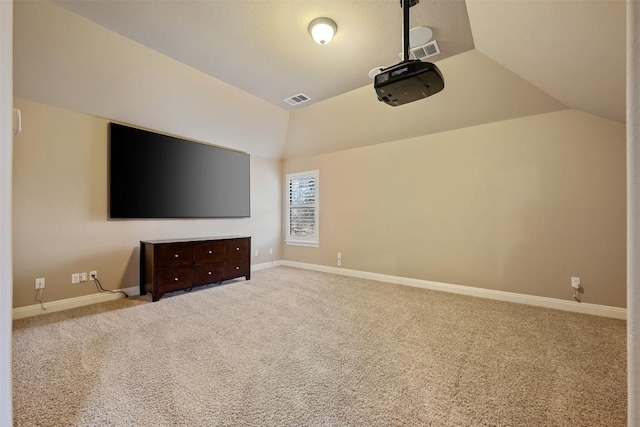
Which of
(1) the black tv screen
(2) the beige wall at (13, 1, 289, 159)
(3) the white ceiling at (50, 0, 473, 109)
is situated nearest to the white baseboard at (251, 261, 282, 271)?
(1) the black tv screen

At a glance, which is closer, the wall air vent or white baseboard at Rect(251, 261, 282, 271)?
the wall air vent

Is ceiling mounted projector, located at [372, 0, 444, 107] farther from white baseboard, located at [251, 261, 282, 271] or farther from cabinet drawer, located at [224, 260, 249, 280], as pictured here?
white baseboard, located at [251, 261, 282, 271]

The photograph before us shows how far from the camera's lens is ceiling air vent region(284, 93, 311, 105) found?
12.9ft

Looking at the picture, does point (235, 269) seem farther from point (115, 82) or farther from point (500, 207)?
point (500, 207)

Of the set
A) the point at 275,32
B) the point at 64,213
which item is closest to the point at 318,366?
the point at 275,32

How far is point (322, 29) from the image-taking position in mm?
2354

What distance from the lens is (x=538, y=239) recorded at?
3.27 metres

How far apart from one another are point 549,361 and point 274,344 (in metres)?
2.15

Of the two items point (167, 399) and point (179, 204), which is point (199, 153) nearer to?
point (179, 204)

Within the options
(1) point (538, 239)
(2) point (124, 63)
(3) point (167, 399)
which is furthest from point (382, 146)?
(3) point (167, 399)

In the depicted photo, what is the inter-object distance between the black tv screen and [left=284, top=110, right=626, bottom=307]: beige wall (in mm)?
2108

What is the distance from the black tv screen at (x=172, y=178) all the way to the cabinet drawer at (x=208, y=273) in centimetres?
92

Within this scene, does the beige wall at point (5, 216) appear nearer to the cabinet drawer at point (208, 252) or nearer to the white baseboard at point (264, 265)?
the cabinet drawer at point (208, 252)

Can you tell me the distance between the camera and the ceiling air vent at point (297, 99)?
3922 millimetres
